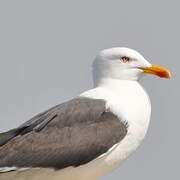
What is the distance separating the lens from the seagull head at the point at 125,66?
23.5 metres

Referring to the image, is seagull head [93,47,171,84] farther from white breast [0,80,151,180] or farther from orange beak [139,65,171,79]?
white breast [0,80,151,180]

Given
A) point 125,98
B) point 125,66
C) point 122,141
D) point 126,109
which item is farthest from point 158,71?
point 122,141

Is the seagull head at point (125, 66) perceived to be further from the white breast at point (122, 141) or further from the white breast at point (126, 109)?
the white breast at point (122, 141)

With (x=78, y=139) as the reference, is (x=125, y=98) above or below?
above

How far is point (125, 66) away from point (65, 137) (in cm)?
171

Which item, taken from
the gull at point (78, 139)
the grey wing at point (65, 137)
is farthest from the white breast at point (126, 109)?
the grey wing at point (65, 137)

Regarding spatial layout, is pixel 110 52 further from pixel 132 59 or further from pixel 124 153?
pixel 124 153

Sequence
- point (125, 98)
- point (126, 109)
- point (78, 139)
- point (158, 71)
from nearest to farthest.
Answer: point (78, 139), point (126, 109), point (125, 98), point (158, 71)

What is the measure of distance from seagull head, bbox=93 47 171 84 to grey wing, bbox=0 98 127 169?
89cm

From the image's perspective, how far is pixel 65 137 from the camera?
2258 centimetres

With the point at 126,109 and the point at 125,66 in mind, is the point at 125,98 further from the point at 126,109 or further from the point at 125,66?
the point at 125,66

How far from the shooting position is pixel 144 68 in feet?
77.2

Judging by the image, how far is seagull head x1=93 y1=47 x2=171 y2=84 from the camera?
2348cm

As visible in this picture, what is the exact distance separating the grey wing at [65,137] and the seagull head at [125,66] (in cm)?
89
